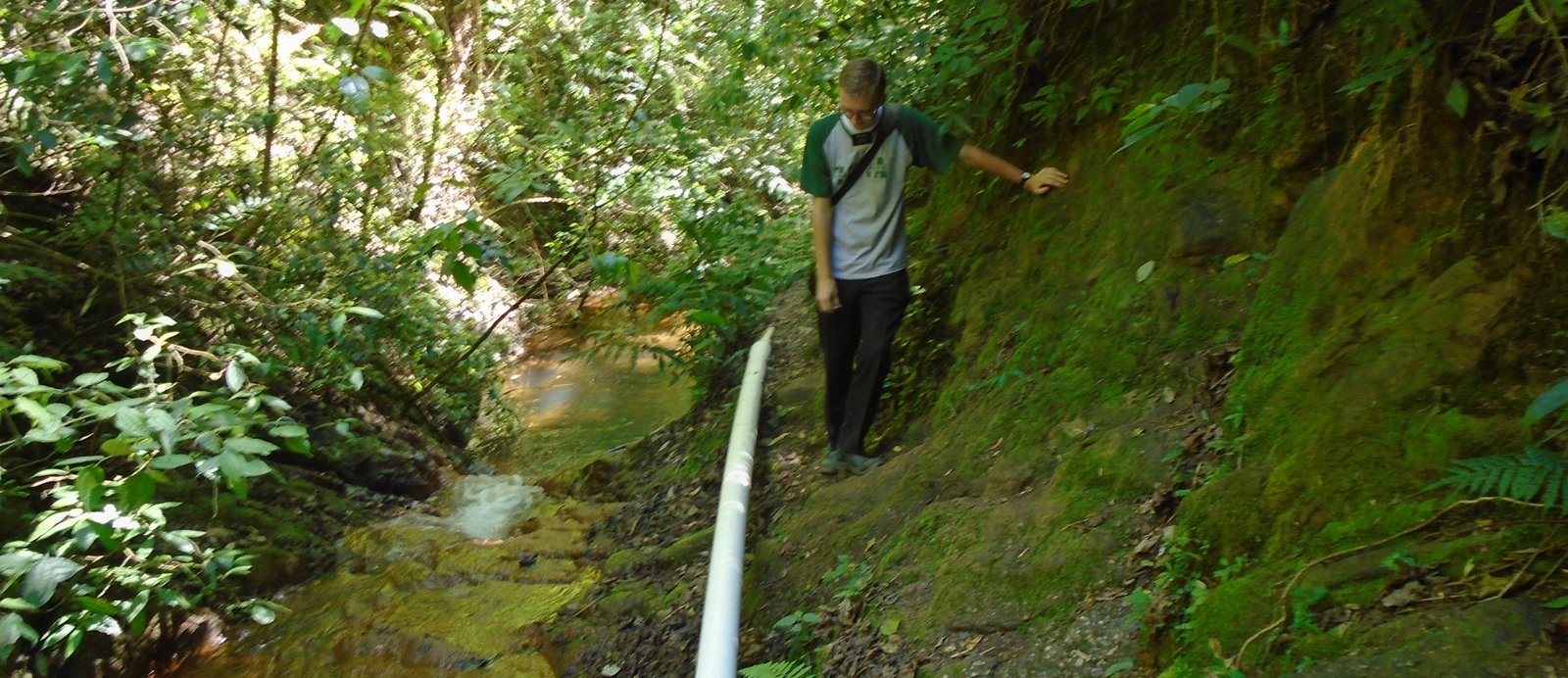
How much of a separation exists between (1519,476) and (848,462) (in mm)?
3129

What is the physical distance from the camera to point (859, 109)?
432 cm

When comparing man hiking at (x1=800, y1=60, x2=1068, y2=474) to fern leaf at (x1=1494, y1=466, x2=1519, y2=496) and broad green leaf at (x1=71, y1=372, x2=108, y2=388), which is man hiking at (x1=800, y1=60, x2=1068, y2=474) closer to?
fern leaf at (x1=1494, y1=466, x2=1519, y2=496)

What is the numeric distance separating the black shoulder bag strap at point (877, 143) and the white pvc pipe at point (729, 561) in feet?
4.33

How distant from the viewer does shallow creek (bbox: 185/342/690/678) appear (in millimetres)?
4719

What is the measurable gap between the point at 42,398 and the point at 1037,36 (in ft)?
13.8

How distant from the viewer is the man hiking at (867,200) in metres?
4.46

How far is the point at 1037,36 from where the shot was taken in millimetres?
4934

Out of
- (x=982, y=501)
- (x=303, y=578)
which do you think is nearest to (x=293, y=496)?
(x=303, y=578)

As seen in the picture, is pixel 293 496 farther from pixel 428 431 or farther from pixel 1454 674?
pixel 1454 674

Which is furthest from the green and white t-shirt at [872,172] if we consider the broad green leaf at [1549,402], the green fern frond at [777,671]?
the broad green leaf at [1549,402]

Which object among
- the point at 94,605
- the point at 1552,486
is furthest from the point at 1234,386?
the point at 94,605

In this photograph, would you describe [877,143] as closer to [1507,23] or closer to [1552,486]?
[1507,23]

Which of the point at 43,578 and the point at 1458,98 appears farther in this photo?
the point at 43,578

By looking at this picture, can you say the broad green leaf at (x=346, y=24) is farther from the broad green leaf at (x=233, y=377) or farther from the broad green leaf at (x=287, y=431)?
the broad green leaf at (x=287, y=431)
